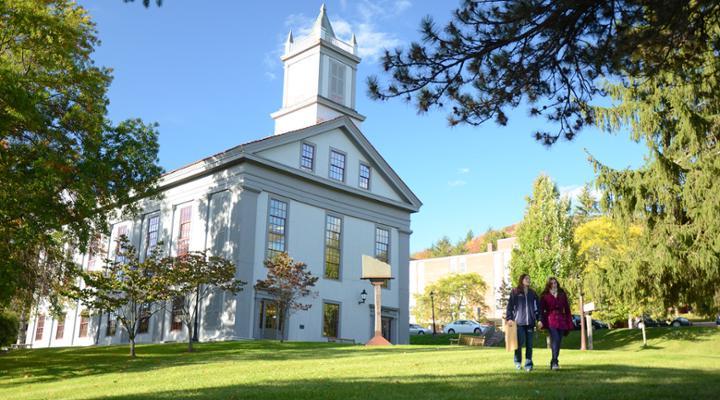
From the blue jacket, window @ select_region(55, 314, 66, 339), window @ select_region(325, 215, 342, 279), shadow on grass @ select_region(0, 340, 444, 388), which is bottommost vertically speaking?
shadow on grass @ select_region(0, 340, 444, 388)

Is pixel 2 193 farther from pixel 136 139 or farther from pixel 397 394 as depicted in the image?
pixel 397 394

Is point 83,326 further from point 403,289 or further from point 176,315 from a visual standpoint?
point 403,289

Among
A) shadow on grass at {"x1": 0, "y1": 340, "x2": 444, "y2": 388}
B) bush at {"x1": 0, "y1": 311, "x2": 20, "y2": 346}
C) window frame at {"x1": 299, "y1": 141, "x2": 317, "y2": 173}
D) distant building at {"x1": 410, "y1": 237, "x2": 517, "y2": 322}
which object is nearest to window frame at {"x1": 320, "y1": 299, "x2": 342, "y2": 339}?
window frame at {"x1": 299, "y1": 141, "x2": 317, "y2": 173}

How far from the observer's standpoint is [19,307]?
29.8m

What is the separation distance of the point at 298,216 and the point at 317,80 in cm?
1007

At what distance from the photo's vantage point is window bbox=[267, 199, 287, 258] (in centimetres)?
3016

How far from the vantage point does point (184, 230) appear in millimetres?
32094

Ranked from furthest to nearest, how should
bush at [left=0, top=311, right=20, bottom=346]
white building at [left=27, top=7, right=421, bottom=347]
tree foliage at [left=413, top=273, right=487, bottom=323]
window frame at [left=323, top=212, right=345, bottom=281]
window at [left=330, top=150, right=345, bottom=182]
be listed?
tree foliage at [left=413, top=273, right=487, bottom=323]
window at [left=330, top=150, right=345, bottom=182]
window frame at [left=323, top=212, right=345, bottom=281]
white building at [left=27, top=7, right=421, bottom=347]
bush at [left=0, top=311, right=20, bottom=346]

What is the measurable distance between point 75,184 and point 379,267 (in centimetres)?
1110

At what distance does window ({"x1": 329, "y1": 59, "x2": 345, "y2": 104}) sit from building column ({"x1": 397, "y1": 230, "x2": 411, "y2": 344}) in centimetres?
880

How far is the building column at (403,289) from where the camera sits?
3575 cm

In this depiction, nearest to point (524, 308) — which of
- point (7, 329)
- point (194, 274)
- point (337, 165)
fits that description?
point (194, 274)

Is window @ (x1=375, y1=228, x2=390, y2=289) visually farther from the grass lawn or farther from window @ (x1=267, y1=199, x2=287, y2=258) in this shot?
the grass lawn

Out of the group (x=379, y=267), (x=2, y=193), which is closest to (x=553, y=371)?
(x=379, y=267)
